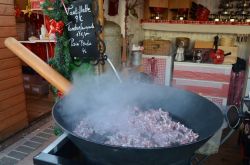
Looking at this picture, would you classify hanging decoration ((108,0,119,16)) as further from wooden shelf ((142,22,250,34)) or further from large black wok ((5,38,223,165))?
large black wok ((5,38,223,165))

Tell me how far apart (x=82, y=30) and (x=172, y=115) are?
0.90m

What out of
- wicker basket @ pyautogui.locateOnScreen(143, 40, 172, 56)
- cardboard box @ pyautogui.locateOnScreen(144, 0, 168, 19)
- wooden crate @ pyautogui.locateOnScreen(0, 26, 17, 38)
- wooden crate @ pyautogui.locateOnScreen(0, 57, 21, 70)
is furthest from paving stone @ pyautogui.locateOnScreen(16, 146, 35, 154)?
cardboard box @ pyautogui.locateOnScreen(144, 0, 168, 19)

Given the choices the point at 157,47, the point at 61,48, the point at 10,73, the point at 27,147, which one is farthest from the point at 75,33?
the point at 157,47

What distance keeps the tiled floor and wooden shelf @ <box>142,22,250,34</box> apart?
284 cm

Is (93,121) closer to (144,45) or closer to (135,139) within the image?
(135,139)

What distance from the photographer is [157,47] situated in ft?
14.8

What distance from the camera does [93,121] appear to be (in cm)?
134

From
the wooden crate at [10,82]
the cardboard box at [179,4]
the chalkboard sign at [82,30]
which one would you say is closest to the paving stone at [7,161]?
the wooden crate at [10,82]

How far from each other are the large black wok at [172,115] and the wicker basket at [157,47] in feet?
9.93

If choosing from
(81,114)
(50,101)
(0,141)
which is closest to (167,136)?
(81,114)

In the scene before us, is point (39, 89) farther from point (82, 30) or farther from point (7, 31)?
point (82, 30)

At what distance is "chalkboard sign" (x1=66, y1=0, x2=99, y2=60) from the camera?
1.63 metres

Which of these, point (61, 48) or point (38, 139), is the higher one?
point (61, 48)

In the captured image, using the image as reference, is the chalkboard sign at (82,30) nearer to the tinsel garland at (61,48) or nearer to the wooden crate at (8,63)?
the tinsel garland at (61,48)
